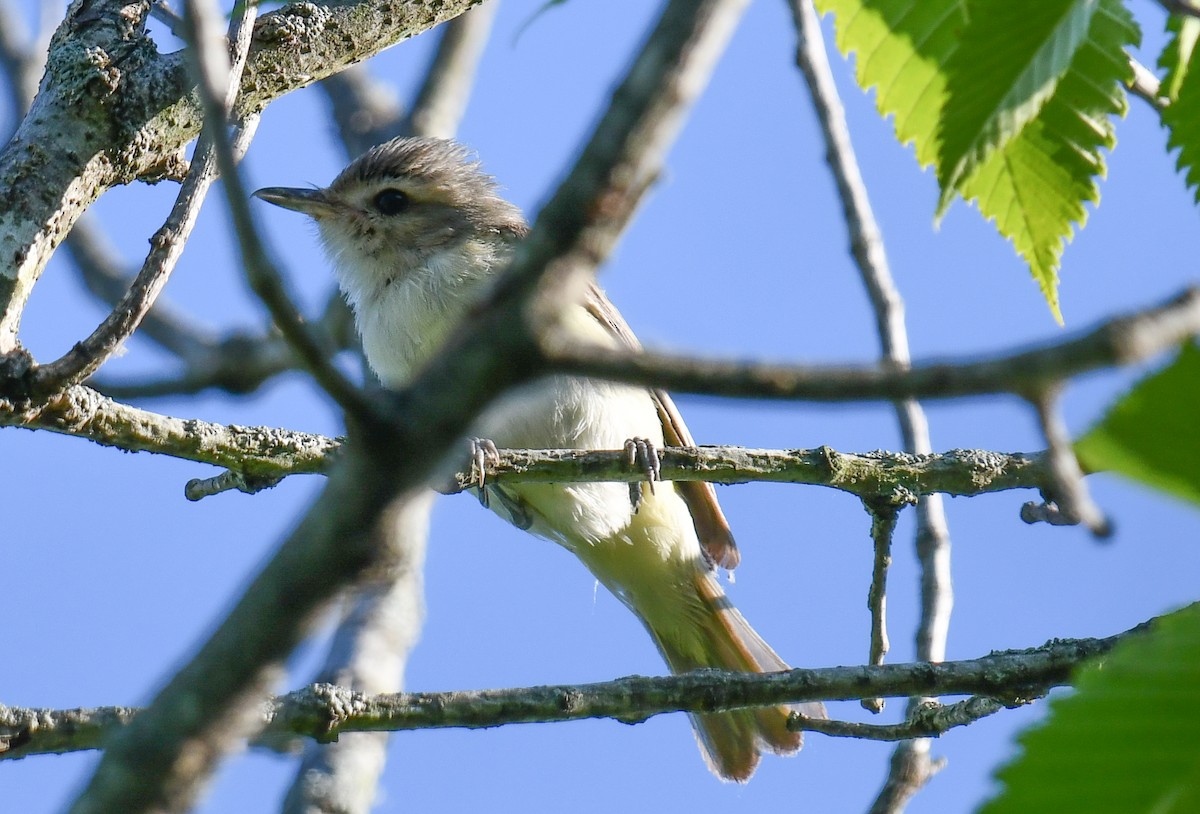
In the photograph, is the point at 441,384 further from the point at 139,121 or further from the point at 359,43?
the point at 359,43

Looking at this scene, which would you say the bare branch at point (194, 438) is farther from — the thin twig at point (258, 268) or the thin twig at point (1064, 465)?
the thin twig at point (1064, 465)

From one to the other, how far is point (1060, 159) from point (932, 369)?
1.24 meters

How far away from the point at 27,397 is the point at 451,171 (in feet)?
14.0

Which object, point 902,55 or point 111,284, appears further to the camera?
point 111,284

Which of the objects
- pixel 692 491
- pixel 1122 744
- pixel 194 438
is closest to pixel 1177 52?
pixel 1122 744

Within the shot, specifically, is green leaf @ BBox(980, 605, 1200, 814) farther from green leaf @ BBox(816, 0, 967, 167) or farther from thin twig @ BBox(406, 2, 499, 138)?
thin twig @ BBox(406, 2, 499, 138)

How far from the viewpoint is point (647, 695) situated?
2.78m

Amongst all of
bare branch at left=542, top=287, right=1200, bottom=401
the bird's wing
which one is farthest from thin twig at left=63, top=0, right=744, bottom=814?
the bird's wing

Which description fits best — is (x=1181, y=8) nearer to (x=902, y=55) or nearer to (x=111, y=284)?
(x=902, y=55)

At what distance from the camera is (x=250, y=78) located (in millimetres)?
3484

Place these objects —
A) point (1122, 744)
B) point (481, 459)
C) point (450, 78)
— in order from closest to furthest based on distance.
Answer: point (1122, 744), point (481, 459), point (450, 78)

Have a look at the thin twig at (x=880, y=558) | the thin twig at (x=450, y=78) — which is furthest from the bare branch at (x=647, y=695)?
the thin twig at (x=450, y=78)

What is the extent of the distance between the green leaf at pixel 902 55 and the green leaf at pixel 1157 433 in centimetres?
103

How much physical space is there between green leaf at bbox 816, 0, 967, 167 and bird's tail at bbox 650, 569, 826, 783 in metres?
3.77
